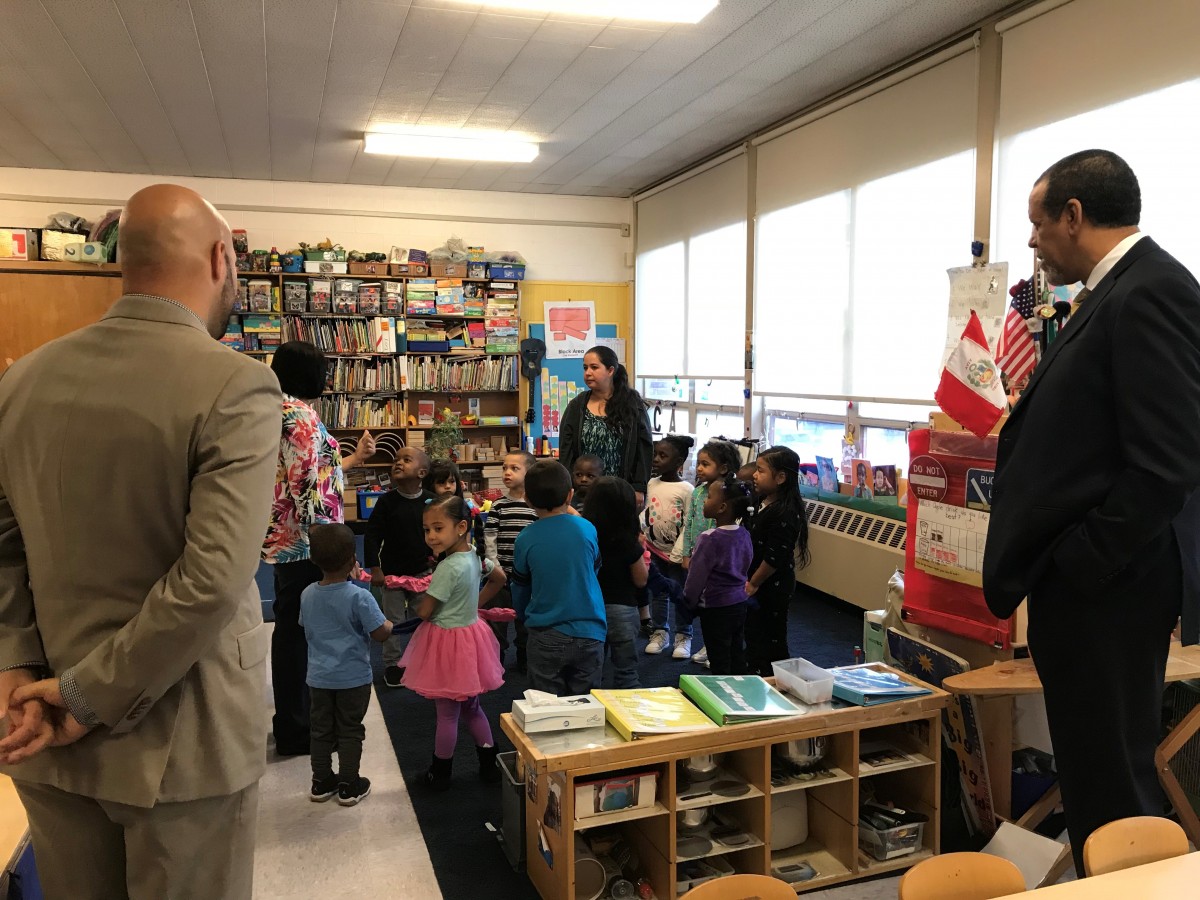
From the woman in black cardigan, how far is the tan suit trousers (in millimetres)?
2878

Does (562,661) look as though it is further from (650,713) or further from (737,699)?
(737,699)

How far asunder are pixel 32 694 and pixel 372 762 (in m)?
2.14

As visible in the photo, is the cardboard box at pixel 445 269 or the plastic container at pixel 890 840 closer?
the plastic container at pixel 890 840

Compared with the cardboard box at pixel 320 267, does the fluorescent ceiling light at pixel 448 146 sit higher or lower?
higher

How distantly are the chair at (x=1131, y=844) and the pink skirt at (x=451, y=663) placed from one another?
1.87 metres

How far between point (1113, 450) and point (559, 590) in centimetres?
163

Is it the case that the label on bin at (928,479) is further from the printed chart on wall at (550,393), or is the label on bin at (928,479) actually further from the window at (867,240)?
the printed chart on wall at (550,393)

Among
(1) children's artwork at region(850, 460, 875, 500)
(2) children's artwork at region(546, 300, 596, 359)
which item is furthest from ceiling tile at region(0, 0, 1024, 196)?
(1) children's artwork at region(850, 460, 875, 500)

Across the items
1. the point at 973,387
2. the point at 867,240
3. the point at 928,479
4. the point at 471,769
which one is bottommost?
the point at 471,769

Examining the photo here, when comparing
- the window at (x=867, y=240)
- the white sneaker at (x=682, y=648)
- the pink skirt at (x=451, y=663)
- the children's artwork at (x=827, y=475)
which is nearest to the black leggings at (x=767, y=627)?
the white sneaker at (x=682, y=648)

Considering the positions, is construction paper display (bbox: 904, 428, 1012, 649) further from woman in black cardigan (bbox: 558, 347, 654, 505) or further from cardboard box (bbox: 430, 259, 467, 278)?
cardboard box (bbox: 430, 259, 467, 278)

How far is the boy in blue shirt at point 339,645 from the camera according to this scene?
2.71m

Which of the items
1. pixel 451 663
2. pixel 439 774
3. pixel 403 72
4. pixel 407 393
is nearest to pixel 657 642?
pixel 439 774

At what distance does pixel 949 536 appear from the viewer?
2.64 meters
